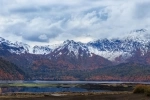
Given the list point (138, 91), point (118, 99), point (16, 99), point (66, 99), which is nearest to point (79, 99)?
point (66, 99)

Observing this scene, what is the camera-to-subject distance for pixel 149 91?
83500mm

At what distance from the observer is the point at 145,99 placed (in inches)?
2972

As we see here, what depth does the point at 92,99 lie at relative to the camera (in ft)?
267

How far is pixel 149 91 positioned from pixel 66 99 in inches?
781

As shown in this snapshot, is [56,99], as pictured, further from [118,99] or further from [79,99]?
[118,99]

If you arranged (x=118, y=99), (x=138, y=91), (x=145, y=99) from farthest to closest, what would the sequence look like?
1. (x=138, y=91)
2. (x=118, y=99)
3. (x=145, y=99)

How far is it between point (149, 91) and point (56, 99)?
2222 centimetres

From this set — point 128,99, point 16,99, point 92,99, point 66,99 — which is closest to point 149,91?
point 128,99

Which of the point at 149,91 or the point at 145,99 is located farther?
the point at 149,91

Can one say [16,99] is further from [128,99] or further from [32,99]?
[128,99]

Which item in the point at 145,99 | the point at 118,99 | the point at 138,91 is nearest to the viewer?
the point at 145,99

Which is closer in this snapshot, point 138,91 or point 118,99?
point 118,99

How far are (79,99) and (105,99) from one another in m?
6.10

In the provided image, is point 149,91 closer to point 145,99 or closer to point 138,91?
point 145,99
